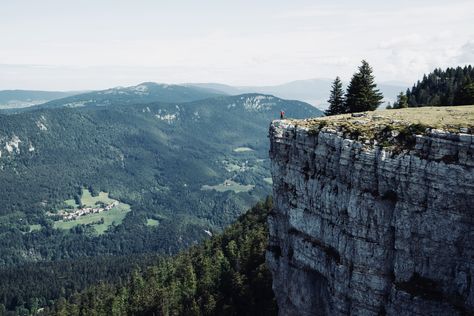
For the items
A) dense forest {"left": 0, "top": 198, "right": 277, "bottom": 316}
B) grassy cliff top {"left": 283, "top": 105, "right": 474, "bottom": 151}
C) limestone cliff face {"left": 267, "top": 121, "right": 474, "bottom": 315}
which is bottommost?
dense forest {"left": 0, "top": 198, "right": 277, "bottom": 316}

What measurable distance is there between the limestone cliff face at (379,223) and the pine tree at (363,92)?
3046 cm

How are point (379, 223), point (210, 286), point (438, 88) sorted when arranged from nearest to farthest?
1. point (379, 223)
2. point (210, 286)
3. point (438, 88)

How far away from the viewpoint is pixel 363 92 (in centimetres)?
7706

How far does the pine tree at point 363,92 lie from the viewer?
76919 mm

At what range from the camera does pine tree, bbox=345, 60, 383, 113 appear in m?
76.9

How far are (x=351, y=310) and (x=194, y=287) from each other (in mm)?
59793

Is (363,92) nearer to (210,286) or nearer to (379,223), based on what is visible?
(379,223)

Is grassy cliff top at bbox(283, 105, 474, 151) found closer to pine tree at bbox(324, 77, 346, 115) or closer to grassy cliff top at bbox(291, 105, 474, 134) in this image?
grassy cliff top at bbox(291, 105, 474, 134)

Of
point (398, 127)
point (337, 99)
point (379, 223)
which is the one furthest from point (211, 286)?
point (398, 127)

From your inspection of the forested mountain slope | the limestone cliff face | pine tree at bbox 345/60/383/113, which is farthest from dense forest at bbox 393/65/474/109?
the limestone cliff face

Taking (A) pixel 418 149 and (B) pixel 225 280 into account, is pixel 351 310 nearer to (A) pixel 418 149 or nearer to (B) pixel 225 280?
(A) pixel 418 149

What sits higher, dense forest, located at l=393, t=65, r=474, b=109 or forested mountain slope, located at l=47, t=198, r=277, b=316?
dense forest, located at l=393, t=65, r=474, b=109

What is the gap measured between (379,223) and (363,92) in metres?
43.6

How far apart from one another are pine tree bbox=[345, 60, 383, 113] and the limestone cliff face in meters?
30.5
